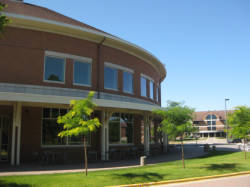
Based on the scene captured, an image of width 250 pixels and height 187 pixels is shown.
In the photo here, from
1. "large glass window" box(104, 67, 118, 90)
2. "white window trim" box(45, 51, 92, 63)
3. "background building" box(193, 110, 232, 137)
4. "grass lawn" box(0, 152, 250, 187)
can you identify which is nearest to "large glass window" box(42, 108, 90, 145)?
"white window trim" box(45, 51, 92, 63)

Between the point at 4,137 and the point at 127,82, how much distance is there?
31.2ft

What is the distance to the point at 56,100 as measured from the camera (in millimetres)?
12867

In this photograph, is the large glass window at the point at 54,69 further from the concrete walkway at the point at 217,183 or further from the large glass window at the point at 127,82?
the concrete walkway at the point at 217,183

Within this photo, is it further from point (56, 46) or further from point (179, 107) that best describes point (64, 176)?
point (56, 46)

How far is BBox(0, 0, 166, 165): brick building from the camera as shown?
574 inches

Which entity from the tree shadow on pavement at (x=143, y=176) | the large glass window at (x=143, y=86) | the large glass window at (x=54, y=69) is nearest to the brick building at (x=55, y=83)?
the large glass window at (x=54, y=69)

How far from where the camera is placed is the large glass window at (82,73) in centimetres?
1716

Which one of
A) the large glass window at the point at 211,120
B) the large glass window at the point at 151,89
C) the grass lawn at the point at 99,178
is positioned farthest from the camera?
the large glass window at the point at 211,120

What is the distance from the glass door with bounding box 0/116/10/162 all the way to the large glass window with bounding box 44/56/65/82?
334cm

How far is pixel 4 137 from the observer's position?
14.8 metres

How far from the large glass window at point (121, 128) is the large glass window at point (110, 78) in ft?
6.77

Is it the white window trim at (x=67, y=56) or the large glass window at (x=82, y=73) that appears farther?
the large glass window at (x=82, y=73)

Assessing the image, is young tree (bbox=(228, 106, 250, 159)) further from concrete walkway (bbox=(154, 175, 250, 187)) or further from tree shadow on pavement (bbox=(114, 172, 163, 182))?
tree shadow on pavement (bbox=(114, 172, 163, 182))

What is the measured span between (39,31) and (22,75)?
9.54 feet
